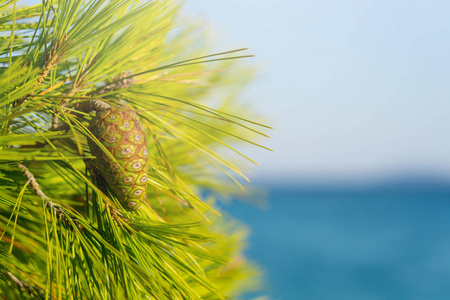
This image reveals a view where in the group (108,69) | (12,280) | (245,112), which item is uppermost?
(245,112)

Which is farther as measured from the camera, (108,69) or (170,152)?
(170,152)

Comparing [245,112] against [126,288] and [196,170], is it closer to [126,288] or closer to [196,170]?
[196,170]

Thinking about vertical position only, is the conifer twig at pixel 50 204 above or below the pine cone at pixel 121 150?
below

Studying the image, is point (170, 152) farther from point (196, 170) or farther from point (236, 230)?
point (236, 230)

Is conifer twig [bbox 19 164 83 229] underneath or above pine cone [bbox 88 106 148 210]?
underneath

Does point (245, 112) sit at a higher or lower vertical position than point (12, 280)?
higher

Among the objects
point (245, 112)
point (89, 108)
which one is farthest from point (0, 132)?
point (245, 112)
